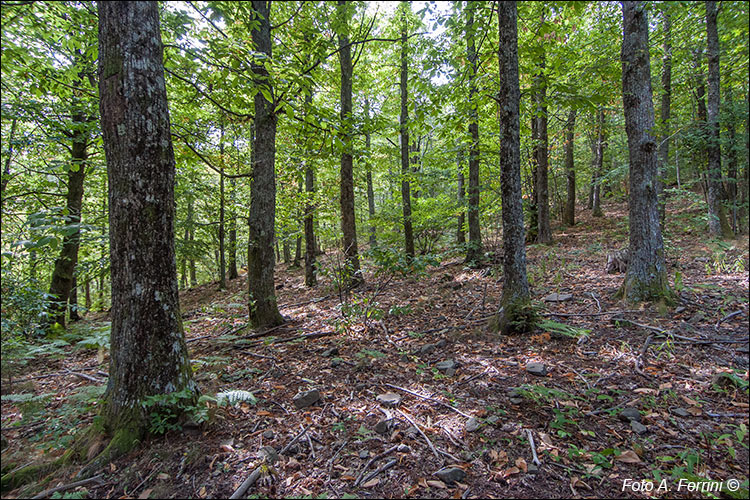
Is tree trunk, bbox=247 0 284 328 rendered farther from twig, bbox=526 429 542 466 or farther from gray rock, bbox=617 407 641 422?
gray rock, bbox=617 407 641 422

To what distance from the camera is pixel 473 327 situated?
5488 mm

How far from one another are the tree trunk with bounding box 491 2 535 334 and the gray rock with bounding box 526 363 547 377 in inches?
38.7

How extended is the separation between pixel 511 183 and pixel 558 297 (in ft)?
9.41

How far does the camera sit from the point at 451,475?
2408mm

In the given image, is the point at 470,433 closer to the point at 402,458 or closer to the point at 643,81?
the point at 402,458

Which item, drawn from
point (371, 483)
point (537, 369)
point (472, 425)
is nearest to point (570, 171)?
point (537, 369)

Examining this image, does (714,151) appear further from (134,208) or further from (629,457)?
(134,208)

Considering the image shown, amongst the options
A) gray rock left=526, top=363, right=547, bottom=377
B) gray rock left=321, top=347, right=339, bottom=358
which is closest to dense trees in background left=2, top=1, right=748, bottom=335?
gray rock left=526, top=363, right=547, bottom=377

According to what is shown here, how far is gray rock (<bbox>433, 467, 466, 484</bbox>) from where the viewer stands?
2.39 meters

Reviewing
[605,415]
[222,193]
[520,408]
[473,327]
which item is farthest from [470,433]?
[222,193]

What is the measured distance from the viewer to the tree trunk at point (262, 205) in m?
5.81

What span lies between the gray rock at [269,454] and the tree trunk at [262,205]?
3447 mm

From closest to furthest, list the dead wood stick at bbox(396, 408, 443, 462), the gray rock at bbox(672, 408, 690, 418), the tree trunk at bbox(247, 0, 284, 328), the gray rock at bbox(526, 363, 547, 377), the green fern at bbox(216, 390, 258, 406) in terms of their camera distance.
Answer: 1. the dead wood stick at bbox(396, 408, 443, 462)
2. the gray rock at bbox(672, 408, 690, 418)
3. the green fern at bbox(216, 390, 258, 406)
4. the gray rock at bbox(526, 363, 547, 377)
5. the tree trunk at bbox(247, 0, 284, 328)

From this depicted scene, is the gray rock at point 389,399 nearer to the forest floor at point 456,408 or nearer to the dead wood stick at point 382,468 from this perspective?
the forest floor at point 456,408
